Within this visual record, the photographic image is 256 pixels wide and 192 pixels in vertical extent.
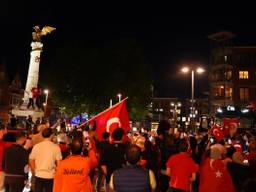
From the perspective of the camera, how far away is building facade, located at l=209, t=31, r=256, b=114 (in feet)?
198

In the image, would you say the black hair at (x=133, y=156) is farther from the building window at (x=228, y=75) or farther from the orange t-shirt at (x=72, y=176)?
the building window at (x=228, y=75)

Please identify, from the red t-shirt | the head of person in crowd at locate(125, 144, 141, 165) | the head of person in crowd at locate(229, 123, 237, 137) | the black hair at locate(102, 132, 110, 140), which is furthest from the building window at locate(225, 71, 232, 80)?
the head of person in crowd at locate(125, 144, 141, 165)

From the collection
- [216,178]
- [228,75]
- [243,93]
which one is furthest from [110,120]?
[243,93]

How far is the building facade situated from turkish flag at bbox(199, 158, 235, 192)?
54568 mm

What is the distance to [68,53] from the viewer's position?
5172cm

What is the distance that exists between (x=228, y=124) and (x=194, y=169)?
1246 centimetres

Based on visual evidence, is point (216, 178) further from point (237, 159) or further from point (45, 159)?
point (45, 159)

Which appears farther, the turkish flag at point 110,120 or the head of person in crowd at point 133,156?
the turkish flag at point 110,120

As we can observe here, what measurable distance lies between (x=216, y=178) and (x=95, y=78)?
1713 inches

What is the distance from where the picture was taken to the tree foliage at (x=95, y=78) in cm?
5038

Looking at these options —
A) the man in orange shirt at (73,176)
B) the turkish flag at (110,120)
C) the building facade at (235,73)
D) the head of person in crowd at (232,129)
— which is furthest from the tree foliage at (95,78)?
the man in orange shirt at (73,176)

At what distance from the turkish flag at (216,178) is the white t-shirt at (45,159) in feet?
10.5

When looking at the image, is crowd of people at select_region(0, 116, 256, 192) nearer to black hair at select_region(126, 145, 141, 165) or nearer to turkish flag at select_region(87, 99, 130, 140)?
black hair at select_region(126, 145, 141, 165)

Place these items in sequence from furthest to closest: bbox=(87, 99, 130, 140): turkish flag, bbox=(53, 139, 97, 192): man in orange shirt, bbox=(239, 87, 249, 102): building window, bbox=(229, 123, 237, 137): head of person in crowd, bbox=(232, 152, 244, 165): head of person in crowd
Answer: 1. bbox=(239, 87, 249, 102): building window
2. bbox=(229, 123, 237, 137): head of person in crowd
3. bbox=(87, 99, 130, 140): turkish flag
4. bbox=(232, 152, 244, 165): head of person in crowd
5. bbox=(53, 139, 97, 192): man in orange shirt
